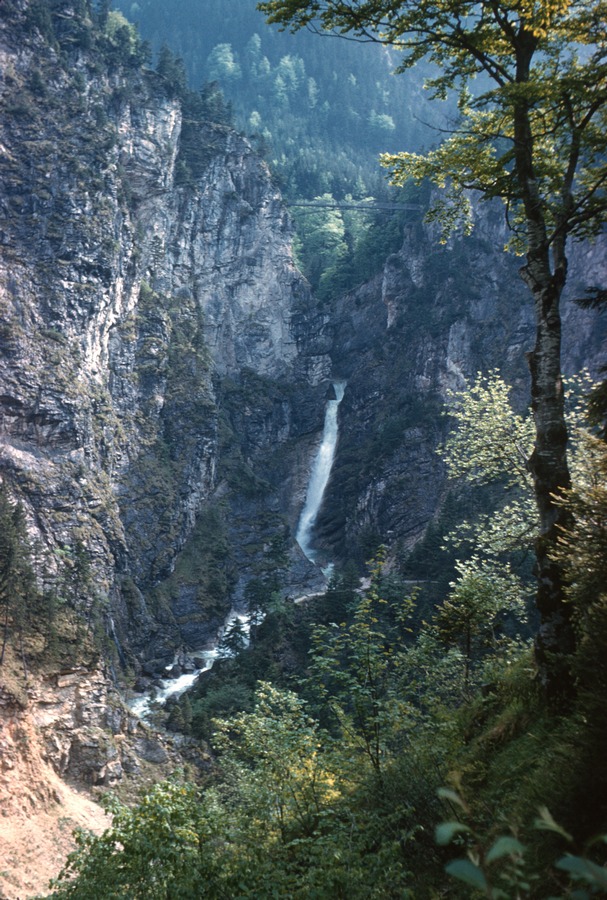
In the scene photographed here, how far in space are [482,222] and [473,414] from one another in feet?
252

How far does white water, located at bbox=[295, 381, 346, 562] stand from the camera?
7319cm

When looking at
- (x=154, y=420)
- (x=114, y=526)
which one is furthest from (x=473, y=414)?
(x=154, y=420)

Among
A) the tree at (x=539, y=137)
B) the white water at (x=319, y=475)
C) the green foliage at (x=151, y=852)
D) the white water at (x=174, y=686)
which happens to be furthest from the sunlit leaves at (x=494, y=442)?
the white water at (x=319, y=475)

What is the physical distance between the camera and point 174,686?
48625 mm

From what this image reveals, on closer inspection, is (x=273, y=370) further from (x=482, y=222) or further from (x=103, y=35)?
(x=103, y=35)

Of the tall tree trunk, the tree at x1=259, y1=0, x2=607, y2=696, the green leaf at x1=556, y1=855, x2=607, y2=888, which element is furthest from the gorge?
the green leaf at x1=556, y1=855, x2=607, y2=888

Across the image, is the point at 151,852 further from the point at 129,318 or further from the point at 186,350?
the point at 186,350

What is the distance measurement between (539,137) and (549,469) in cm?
406

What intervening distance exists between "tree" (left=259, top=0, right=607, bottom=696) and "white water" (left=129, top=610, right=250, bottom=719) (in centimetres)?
4006

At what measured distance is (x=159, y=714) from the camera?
4078 centimetres

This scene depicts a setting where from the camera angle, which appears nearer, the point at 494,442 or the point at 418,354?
the point at 494,442

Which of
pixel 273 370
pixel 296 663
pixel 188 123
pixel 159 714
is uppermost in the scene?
pixel 188 123

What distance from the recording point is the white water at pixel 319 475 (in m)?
73.2

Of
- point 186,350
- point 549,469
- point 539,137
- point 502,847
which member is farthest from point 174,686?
point 502,847
